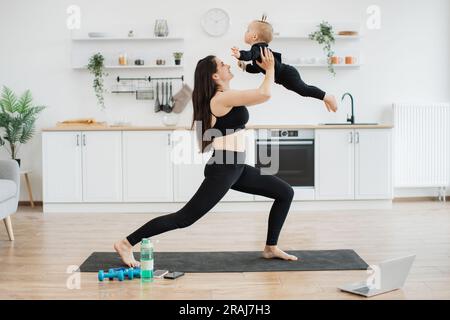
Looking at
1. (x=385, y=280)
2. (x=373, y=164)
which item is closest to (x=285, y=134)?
(x=373, y=164)

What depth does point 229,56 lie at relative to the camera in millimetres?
6801

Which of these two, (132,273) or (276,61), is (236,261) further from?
(276,61)

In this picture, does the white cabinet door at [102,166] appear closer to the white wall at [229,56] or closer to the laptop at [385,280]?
the white wall at [229,56]

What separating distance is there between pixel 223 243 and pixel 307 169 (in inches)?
78.0

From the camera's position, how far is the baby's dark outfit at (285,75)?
134 inches

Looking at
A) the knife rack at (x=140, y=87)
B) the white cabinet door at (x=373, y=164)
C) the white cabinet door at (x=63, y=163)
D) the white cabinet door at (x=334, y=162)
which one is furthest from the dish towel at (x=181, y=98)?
the white cabinet door at (x=373, y=164)

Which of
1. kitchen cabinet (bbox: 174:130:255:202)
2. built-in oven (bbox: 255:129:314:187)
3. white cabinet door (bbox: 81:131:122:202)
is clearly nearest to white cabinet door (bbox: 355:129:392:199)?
built-in oven (bbox: 255:129:314:187)

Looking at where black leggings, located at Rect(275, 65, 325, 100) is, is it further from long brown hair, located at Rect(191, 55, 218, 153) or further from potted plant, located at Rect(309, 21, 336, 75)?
potted plant, located at Rect(309, 21, 336, 75)

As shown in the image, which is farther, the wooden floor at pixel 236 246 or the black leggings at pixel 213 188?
the black leggings at pixel 213 188

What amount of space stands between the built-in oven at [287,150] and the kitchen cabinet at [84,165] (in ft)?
4.67

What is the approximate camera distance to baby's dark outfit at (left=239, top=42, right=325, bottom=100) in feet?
11.2

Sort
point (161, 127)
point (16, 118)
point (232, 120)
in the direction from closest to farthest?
point (232, 120), point (161, 127), point (16, 118)

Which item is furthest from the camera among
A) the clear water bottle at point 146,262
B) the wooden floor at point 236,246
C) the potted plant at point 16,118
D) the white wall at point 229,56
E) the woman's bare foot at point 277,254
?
the white wall at point 229,56

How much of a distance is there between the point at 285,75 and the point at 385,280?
122 centimetres
